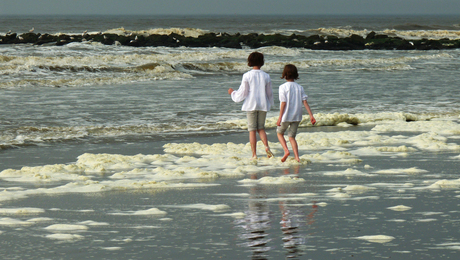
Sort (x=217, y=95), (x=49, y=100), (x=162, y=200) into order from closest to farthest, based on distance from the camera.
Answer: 1. (x=162, y=200)
2. (x=49, y=100)
3. (x=217, y=95)

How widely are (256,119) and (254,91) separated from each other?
416 millimetres

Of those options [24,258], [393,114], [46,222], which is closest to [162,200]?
[46,222]

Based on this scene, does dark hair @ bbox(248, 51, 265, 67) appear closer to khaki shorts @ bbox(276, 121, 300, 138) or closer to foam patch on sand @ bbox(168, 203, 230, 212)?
khaki shorts @ bbox(276, 121, 300, 138)

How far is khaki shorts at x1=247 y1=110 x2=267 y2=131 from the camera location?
8039 millimetres

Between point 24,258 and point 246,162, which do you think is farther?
point 246,162

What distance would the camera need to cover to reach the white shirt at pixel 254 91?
789 cm

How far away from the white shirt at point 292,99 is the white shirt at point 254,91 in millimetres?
358

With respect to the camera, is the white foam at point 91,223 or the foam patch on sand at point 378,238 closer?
the foam patch on sand at point 378,238

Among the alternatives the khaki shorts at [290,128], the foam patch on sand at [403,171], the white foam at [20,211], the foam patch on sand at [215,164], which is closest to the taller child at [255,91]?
the khaki shorts at [290,128]

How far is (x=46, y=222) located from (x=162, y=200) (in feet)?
3.80

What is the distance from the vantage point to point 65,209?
5160 mm

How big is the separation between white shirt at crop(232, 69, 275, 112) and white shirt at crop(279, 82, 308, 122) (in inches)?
14.1

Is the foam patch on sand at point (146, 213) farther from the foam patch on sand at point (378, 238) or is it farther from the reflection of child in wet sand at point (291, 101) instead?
the reflection of child in wet sand at point (291, 101)

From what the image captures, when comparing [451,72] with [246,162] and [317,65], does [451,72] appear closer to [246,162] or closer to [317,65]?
[317,65]
